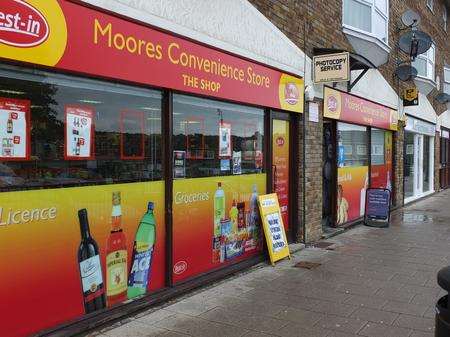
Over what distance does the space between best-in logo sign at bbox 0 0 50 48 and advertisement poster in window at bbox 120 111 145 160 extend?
4.03 ft

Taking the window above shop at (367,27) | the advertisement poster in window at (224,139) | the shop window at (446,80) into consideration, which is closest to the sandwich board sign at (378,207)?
the window above shop at (367,27)

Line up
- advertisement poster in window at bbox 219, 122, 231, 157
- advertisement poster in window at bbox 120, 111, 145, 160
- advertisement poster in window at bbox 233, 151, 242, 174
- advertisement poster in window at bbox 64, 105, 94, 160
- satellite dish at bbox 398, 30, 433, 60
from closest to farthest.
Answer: advertisement poster in window at bbox 64, 105, 94, 160 → advertisement poster in window at bbox 120, 111, 145, 160 → advertisement poster in window at bbox 219, 122, 231, 157 → advertisement poster in window at bbox 233, 151, 242, 174 → satellite dish at bbox 398, 30, 433, 60

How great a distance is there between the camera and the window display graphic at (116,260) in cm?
477

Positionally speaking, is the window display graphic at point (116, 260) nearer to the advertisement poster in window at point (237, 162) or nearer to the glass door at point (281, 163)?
the advertisement poster in window at point (237, 162)

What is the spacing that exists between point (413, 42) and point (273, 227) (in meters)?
8.66

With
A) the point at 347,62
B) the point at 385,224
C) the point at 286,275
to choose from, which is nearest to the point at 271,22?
the point at 347,62

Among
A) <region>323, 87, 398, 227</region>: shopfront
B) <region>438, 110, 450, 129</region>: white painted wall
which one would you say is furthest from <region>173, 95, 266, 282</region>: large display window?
<region>438, 110, 450, 129</region>: white painted wall

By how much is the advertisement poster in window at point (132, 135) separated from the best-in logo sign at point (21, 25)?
48.4 inches

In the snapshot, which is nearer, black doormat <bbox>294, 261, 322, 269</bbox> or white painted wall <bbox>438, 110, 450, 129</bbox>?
black doormat <bbox>294, 261, 322, 269</bbox>

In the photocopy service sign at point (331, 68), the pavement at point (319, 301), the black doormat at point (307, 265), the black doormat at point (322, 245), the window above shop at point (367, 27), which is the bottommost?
the pavement at point (319, 301)

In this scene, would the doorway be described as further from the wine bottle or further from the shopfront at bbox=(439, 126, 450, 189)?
the shopfront at bbox=(439, 126, 450, 189)

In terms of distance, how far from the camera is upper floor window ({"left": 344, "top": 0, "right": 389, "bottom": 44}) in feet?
34.2

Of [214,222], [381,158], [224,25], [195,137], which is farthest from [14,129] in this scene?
[381,158]

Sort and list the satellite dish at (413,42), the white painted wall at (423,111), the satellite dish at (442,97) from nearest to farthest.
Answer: the satellite dish at (413,42)
the white painted wall at (423,111)
the satellite dish at (442,97)
